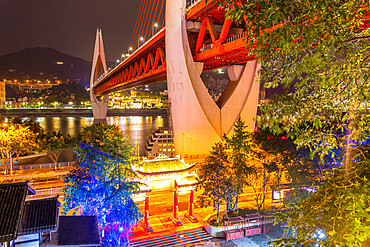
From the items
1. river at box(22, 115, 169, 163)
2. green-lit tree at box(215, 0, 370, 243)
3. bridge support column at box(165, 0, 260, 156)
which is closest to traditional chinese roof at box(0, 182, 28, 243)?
green-lit tree at box(215, 0, 370, 243)

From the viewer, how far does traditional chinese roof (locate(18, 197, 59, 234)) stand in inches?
226

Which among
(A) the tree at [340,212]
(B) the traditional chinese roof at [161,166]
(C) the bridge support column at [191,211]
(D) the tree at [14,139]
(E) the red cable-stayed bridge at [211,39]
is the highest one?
(E) the red cable-stayed bridge at [211,39]

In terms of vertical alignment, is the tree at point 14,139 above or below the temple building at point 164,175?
above

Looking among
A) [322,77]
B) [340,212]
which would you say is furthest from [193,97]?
[340,212]

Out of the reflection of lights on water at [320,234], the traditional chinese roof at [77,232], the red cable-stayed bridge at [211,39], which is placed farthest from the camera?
the red cable-stayed bridge at [211,39]

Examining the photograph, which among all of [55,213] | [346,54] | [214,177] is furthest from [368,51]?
[214,177]

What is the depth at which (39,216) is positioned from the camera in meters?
5.93

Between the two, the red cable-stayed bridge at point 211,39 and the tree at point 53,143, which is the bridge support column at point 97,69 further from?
the tree at point 53,143

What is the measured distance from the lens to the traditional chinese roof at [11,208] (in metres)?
5.29

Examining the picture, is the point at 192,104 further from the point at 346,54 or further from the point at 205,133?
the point at 346,54

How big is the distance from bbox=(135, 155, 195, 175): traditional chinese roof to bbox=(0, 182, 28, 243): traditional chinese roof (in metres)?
5.73

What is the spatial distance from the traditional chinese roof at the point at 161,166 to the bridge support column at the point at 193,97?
9839mm

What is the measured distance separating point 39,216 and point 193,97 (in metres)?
16.3

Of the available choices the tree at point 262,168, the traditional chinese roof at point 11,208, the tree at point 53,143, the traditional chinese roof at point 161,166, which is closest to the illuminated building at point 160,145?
the tree at point 53,143
